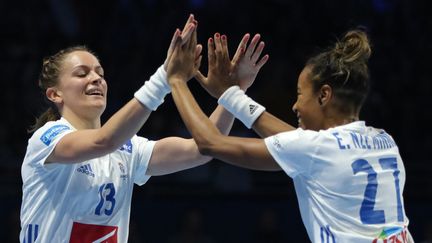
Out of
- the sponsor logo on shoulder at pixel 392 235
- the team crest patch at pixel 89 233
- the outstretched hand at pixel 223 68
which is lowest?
the sponsor logo on shoulder at pixel 392 235

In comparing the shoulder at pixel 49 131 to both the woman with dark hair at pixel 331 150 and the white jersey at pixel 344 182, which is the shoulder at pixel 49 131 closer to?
the woman with dark hair at pixel 331 150

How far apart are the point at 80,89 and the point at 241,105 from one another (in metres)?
1.15

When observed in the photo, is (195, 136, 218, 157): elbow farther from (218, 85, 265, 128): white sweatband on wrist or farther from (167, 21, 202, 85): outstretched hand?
(167, 21, 202, 85): outstretched hand

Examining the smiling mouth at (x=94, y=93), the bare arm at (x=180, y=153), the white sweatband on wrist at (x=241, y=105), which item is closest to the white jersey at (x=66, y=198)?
the smiling mouth at (x=94, y=93)

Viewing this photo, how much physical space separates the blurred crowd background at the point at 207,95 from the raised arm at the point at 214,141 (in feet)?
14.7

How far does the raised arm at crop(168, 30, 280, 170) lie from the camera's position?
4008mm

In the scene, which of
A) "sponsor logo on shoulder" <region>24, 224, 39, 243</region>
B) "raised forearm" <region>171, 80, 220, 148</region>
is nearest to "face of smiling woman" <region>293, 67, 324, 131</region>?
"raised forearm" <region>171, 80, 220, 148</region>

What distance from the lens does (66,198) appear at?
472 centimetres

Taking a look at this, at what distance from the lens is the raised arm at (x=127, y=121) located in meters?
4.37

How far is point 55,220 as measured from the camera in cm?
470

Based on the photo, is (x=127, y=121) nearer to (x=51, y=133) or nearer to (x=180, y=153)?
(x=51, y=133)

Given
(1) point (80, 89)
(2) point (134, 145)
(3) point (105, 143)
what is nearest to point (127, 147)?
(2) point (134, 145)

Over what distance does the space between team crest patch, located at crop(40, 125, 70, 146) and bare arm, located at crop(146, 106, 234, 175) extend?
26.5 inches

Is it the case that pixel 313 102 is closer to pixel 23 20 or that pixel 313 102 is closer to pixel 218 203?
pixel 218 203
